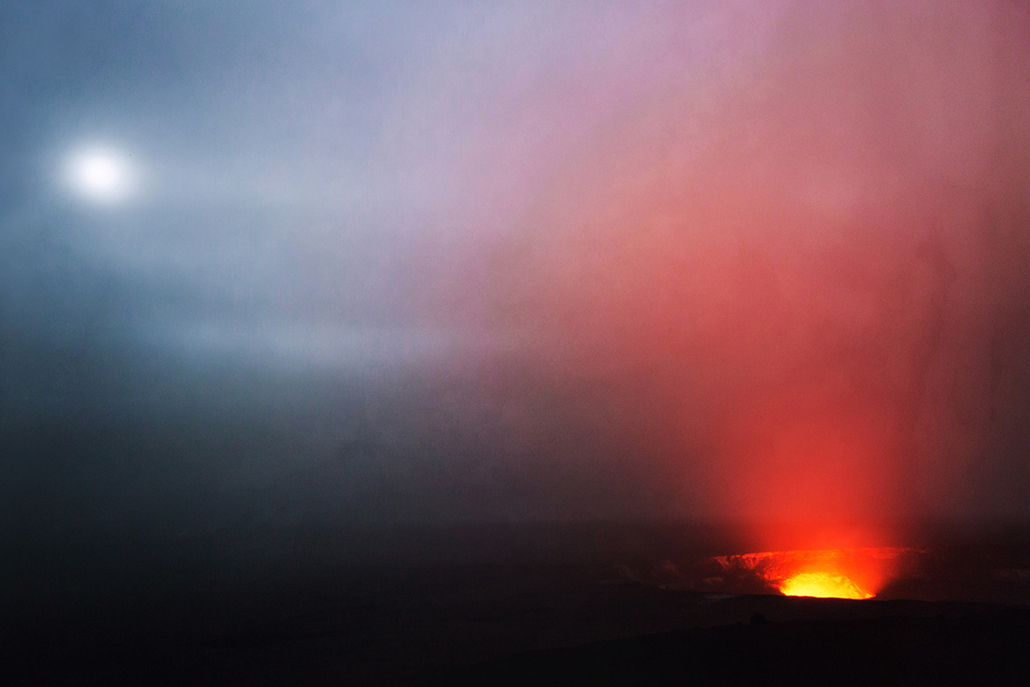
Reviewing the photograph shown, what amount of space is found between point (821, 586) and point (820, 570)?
0.84 metres

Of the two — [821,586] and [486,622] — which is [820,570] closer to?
[821,586]

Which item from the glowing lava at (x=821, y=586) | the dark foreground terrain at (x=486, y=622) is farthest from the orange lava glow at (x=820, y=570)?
the dark foreground terrain at (x=486, y=622)

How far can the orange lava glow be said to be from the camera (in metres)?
16.2

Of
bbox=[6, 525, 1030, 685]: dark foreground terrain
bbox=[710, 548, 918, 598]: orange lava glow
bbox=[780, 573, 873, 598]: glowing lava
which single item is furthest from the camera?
bbox=[710, 548, 918, 598]: orange lava glow

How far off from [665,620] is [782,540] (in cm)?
1118

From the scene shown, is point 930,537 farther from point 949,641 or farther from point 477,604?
point 949,641

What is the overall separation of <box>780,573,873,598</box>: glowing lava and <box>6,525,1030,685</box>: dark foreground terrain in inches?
28.1

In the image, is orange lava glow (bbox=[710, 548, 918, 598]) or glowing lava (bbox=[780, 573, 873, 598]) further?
orange lava glow (bbox=[710, 548, 918, 598])

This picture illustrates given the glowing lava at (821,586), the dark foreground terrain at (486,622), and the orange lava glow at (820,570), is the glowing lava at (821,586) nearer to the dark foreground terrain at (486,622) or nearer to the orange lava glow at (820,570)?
the orange lava glow at (820,570)

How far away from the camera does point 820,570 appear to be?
56.0ft

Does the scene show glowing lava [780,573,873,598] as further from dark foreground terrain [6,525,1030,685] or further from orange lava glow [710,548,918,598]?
dark foreground terrain [6,525,1030,685]

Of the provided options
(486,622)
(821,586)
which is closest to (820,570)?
(821,586)

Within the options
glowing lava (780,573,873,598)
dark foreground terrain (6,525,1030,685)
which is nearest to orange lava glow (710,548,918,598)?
glowing lava (780,573,873,598)

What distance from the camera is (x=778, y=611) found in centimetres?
1032
